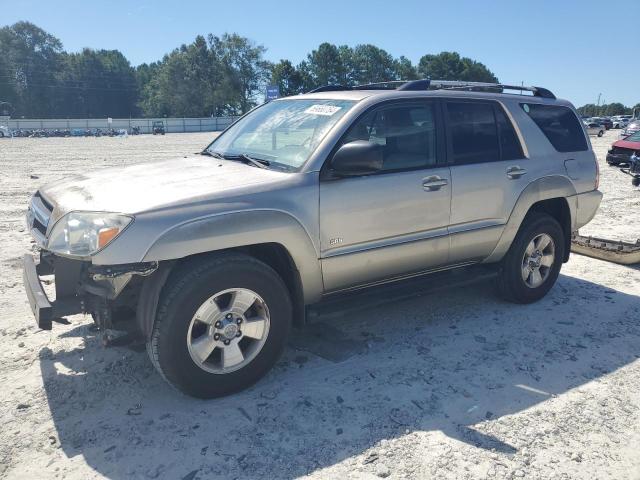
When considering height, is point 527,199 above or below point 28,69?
below

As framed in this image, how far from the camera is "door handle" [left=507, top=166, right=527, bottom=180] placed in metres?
4.54

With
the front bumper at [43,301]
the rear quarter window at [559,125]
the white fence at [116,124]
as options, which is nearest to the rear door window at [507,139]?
the rear quarter window at [559,125]

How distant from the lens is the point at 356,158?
3.45 metres

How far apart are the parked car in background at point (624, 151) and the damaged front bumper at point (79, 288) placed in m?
17.5

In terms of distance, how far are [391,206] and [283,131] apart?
104cm

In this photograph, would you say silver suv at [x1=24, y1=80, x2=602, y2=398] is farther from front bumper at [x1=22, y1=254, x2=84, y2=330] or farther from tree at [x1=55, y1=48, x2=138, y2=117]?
tree at [x1=55, y1=48, x2=138, y2=117]

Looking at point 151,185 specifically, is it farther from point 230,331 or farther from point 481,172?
Result: point 481,172

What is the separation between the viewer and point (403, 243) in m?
3.95

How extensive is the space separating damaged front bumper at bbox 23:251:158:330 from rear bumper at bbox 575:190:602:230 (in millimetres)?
4166

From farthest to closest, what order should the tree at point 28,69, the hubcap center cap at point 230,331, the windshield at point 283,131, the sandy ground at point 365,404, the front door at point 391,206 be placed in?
the tree at point 28,69 → the windshield at point 283,131 → the front door at point 391,206 → the hubcap center cap at point 230,331 → the sandy ground at point 365,404

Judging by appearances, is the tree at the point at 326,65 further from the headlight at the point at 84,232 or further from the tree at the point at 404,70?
the headlight at the point at 84,232

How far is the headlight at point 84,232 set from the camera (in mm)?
2910

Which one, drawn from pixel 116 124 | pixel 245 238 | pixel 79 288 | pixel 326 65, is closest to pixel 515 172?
pixel 245 238

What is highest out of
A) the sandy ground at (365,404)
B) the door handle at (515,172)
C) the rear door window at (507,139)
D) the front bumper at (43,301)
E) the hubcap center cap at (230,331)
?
the rear door window at (507,139)
